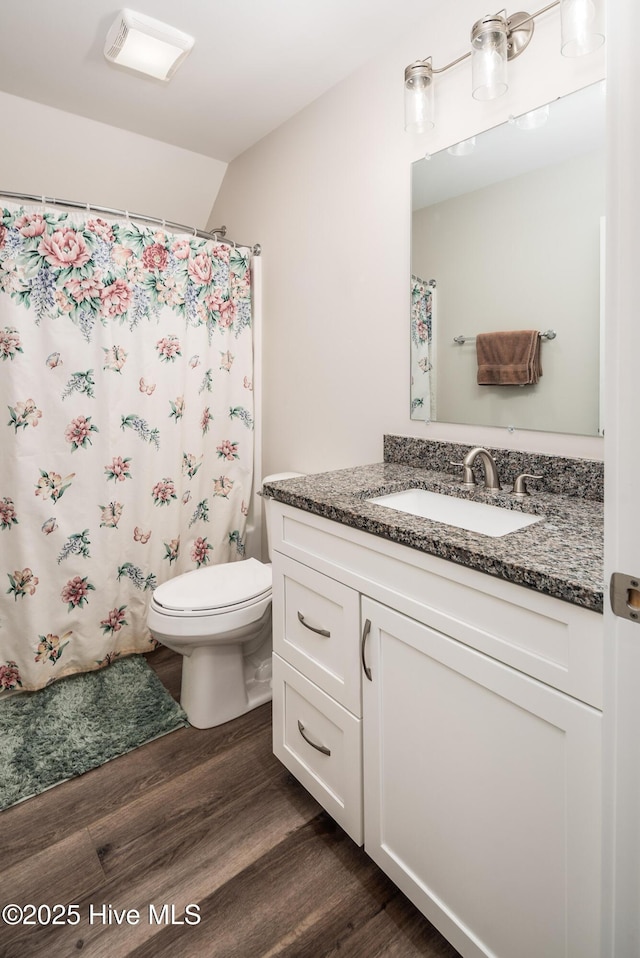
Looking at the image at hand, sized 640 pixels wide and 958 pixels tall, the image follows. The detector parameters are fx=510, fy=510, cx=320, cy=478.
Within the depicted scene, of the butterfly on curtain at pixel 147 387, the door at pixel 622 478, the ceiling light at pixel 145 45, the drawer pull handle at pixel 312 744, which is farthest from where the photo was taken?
the butterfly on curtain at pixel 147 387

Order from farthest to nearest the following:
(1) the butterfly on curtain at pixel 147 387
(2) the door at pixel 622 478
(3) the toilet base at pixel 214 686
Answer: (1) the butterfly on curtain at pixel 147 387
(3) the toilet base at pixel 214 686
(2) the door at pixel 622 478

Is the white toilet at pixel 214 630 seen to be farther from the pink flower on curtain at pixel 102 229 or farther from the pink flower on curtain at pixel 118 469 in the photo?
the pink flower on curtain at pixel 102 229

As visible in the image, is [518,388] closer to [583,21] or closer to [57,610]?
[583,21]

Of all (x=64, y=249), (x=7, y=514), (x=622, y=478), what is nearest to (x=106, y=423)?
(x=7, y=514)

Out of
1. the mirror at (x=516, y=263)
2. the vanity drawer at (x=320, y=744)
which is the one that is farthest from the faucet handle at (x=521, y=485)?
the vanity drawer at (x=320, y=744)

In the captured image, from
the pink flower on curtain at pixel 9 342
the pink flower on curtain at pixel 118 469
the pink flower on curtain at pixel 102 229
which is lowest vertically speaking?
the pink flower on curtain at pixel 118 469

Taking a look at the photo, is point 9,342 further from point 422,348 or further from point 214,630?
point 422,348

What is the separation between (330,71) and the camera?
6.18 feet

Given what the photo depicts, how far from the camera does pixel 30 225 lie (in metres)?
1.85

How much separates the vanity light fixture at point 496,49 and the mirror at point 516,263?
109mm

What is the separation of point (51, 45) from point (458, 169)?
1.45 metres

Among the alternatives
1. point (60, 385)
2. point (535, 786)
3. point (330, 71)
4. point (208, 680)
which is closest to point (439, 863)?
point (535, 786)

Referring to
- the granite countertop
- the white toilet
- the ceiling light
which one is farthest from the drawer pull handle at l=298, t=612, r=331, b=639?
the ceiling light

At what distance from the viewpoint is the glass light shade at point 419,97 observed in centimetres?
150
